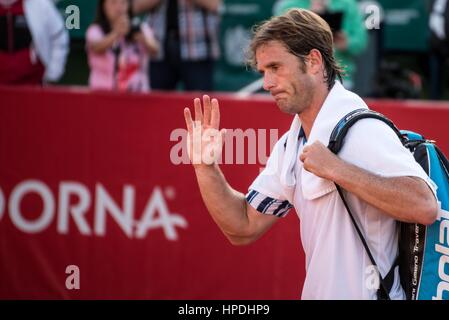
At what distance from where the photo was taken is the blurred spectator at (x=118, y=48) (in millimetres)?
8172

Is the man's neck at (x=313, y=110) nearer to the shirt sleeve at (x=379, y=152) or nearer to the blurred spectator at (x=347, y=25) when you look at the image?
the shirt sleeve at (x=379, y=152)

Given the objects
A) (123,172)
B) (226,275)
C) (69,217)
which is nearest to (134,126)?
(123,172)

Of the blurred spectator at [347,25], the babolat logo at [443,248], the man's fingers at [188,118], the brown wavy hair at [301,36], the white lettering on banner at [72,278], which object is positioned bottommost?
the white lettering on banner at [72,278]

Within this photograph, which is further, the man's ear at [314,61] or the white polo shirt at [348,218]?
the man's ear at [314,61]

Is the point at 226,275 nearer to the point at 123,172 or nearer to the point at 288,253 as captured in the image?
the point at 288,253

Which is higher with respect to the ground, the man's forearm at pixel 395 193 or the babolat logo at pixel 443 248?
the man's forearm at pixel 395 193

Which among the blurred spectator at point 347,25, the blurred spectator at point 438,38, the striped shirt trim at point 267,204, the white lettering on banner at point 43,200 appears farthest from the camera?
the blurred spectator at point 438,38

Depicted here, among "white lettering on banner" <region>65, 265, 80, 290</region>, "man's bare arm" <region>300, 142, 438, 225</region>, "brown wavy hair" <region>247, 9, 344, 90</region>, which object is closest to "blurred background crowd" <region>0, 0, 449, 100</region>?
"white lettering on banner" <region>65, 265, 80, 290</region>

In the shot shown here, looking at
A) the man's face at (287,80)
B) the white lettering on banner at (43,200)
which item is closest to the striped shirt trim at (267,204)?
the man's face at (287,80)

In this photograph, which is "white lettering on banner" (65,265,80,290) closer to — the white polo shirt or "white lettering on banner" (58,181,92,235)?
"white lettering on banner" (58,181,92,235)

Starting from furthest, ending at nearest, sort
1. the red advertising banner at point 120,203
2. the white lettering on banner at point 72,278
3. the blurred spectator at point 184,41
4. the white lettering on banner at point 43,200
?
the blurred spectator at point 184,41 < the white lettering on banner at point 43,200 < the red advertising banner at point 120,203 < the white lettering on banner at point 72,278

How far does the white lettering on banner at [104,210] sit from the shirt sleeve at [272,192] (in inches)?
101

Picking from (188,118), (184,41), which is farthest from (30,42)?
(188,118)

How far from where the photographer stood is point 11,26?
26.5 feet
